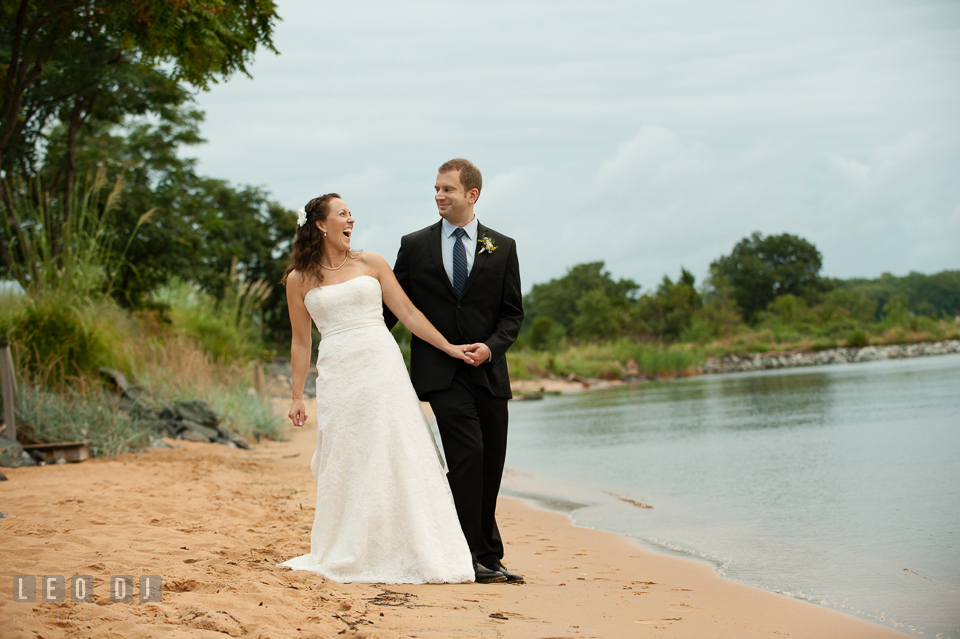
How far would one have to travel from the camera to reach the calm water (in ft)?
14.9

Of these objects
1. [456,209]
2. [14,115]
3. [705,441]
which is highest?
[14,115]

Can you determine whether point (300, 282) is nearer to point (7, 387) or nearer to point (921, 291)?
point (7, 387)

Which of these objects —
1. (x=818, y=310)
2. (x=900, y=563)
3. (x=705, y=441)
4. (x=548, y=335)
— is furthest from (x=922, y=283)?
(x=900, y=563)

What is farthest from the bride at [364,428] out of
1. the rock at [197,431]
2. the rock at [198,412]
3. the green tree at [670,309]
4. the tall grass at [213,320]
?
the green tree at [670,309]

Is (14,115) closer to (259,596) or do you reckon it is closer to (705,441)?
(259,596)

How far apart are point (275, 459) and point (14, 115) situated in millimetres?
5155

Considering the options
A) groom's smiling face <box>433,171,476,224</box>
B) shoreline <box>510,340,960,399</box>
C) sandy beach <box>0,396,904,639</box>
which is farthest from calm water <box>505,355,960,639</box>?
shoreline <box>510,340,960,399</box>

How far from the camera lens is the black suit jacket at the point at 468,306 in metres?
4.29

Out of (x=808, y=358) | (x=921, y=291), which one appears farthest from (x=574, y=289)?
(x=921, y=291)

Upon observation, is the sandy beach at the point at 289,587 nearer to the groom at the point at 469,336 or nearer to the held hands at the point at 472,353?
the groom at the point at 469,336

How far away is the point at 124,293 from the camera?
16.5 meters

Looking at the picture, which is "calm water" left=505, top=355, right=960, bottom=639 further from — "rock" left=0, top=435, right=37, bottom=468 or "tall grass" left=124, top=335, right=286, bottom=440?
"rock" left=0, top=435, right=37, bottom=468

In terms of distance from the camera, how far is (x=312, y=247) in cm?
448

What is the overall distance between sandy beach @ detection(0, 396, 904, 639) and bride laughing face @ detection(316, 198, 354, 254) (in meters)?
1.78
